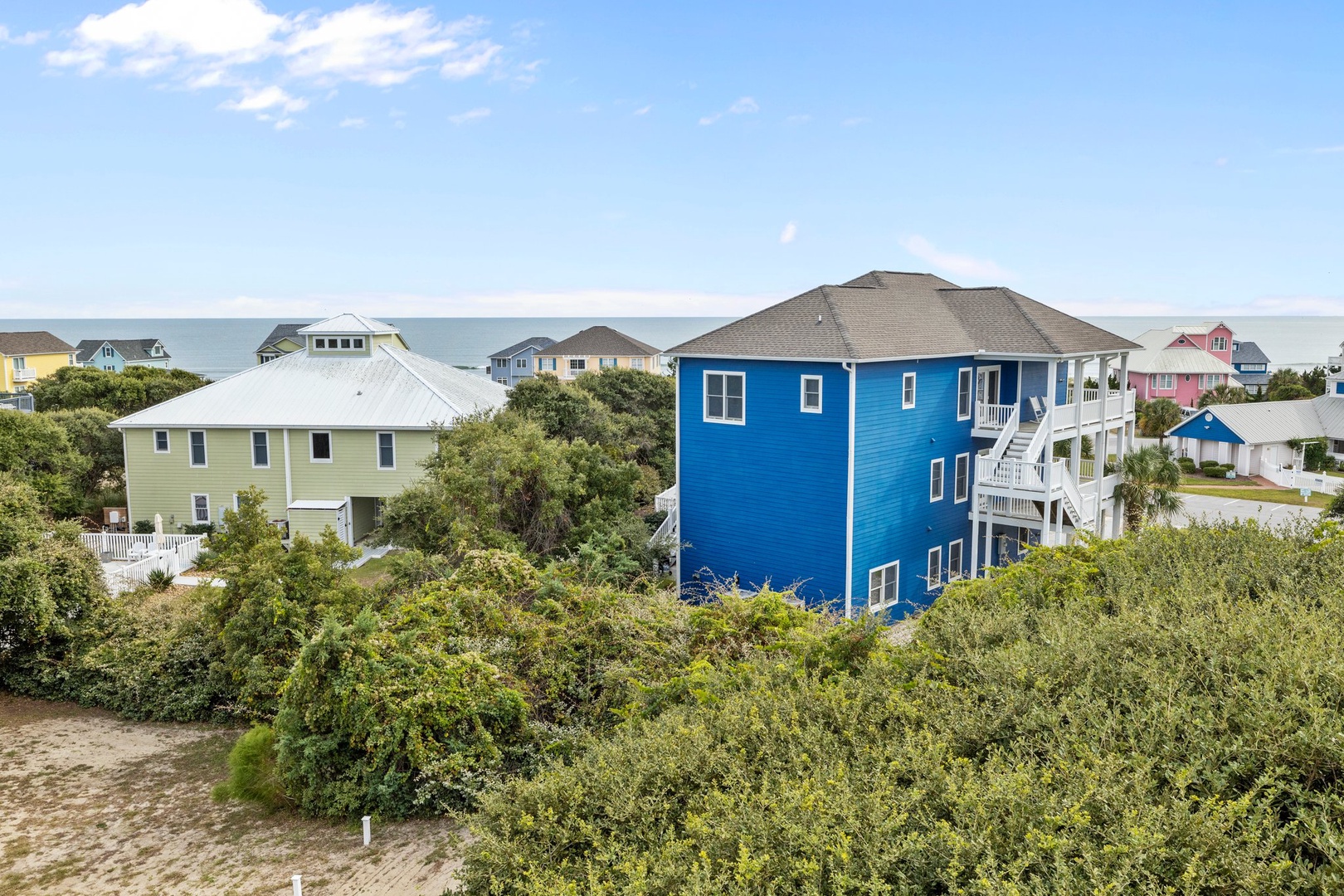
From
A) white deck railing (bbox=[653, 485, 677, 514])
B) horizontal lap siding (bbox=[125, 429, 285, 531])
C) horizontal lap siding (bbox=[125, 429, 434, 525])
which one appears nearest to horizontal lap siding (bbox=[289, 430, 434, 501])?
horizontal lap siding (bbox=[125, 429, 434, 525])

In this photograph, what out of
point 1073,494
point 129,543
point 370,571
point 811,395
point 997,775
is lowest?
point 370,571

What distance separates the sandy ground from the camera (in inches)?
415

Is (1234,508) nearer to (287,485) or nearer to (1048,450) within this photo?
(1048,450)

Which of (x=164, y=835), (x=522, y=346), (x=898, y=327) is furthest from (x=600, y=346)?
(x=164, y=835)

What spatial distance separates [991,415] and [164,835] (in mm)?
19001

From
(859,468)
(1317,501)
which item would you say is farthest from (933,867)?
(1317,501)

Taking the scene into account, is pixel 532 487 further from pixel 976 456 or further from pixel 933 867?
pixel 933 867

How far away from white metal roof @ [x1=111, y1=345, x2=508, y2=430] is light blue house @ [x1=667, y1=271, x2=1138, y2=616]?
10.3m

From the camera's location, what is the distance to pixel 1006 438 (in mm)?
21453

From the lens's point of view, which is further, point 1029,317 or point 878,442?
point 1029,317

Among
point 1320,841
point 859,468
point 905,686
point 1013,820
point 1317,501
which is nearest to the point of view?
point 1320,841

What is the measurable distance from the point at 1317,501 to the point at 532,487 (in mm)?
32892

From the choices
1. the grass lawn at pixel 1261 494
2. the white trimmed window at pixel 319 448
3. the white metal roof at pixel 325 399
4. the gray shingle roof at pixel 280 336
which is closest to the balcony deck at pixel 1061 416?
the white metal roof at pixel 325 399

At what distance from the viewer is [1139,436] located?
168 feet
